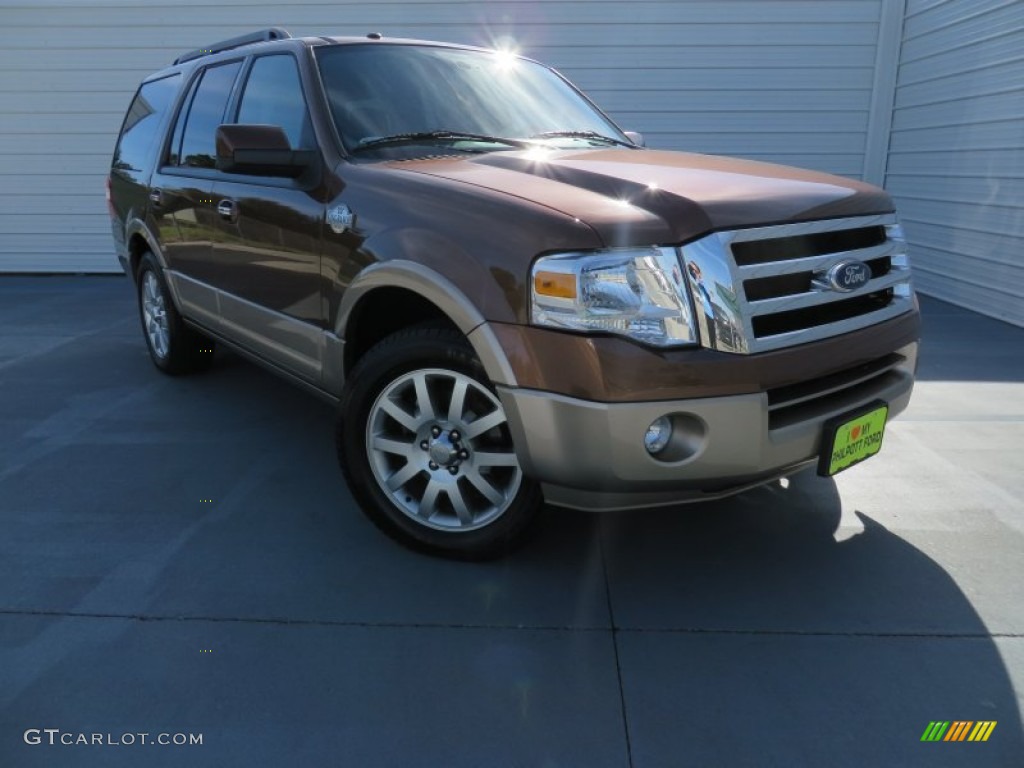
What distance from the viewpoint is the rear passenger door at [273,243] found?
3178mm

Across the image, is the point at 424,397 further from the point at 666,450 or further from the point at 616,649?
the point at 616,649

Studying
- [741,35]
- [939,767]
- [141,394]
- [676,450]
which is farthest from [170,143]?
[741,35]

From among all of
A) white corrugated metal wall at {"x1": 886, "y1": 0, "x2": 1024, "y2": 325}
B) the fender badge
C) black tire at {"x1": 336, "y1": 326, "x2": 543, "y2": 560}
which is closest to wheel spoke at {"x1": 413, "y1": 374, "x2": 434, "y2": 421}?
black tire at {"x1": 336, "y1": 326, "x2": 543, "y2": 560}

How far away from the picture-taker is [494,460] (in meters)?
2.61

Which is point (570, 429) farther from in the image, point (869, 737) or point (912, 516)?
point (912, 516)

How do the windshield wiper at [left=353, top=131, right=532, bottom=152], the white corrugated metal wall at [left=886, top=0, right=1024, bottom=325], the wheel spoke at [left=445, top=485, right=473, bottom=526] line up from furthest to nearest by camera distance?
1. the white corrugated metal wall at [left=886, top=0, right=1024, bottom=325]
2. the windshield wiper at [left=353, top=131, right=532, bottom=152]
3. the wheel spoke at [left=445, top=485, right=473, bottom=526]

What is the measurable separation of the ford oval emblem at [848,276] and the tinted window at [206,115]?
301 centimetres

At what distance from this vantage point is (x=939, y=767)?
191 cm

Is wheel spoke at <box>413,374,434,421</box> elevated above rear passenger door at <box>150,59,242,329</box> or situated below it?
below

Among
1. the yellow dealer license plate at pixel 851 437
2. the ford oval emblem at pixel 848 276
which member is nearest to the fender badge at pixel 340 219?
the ford oval emblem at pixel 848 276

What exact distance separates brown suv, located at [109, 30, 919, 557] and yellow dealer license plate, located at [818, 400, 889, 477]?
1 cm

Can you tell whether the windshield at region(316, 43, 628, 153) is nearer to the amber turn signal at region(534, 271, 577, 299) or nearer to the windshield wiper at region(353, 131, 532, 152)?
the windshield wiper at region(353, 131, 532, 152)

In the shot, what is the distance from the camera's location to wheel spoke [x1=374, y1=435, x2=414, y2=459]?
9.14 ft

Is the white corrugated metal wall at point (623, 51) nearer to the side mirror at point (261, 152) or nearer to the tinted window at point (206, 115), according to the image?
the tinted window at point (206, 115)
